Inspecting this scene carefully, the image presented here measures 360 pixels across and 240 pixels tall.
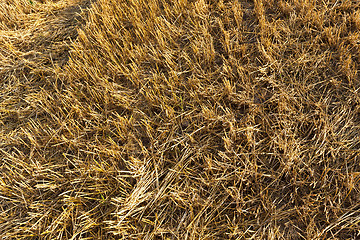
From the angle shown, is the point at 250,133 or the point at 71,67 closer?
the point at 250,133

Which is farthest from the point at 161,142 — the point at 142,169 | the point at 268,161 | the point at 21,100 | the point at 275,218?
the point at 21,100

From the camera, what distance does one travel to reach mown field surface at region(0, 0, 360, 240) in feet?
5.33

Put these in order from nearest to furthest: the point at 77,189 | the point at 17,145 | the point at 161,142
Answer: the point at 77,189 → the point at 161,142 → the point at 17,145

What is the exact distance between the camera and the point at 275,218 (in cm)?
155

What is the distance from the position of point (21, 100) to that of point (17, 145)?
498mm

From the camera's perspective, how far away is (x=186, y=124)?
6.58ft

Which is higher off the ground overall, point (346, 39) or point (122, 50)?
point (122, 50)

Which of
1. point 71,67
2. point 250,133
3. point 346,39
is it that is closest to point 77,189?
point 71,67

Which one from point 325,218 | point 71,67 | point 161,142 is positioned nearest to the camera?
point 325,218

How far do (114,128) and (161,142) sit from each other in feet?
1.41

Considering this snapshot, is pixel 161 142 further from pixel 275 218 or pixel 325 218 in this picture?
pixel 325 218

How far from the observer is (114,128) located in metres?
2.04

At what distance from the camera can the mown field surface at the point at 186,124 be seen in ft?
5.33

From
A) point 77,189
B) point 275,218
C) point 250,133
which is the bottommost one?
point 275,218
